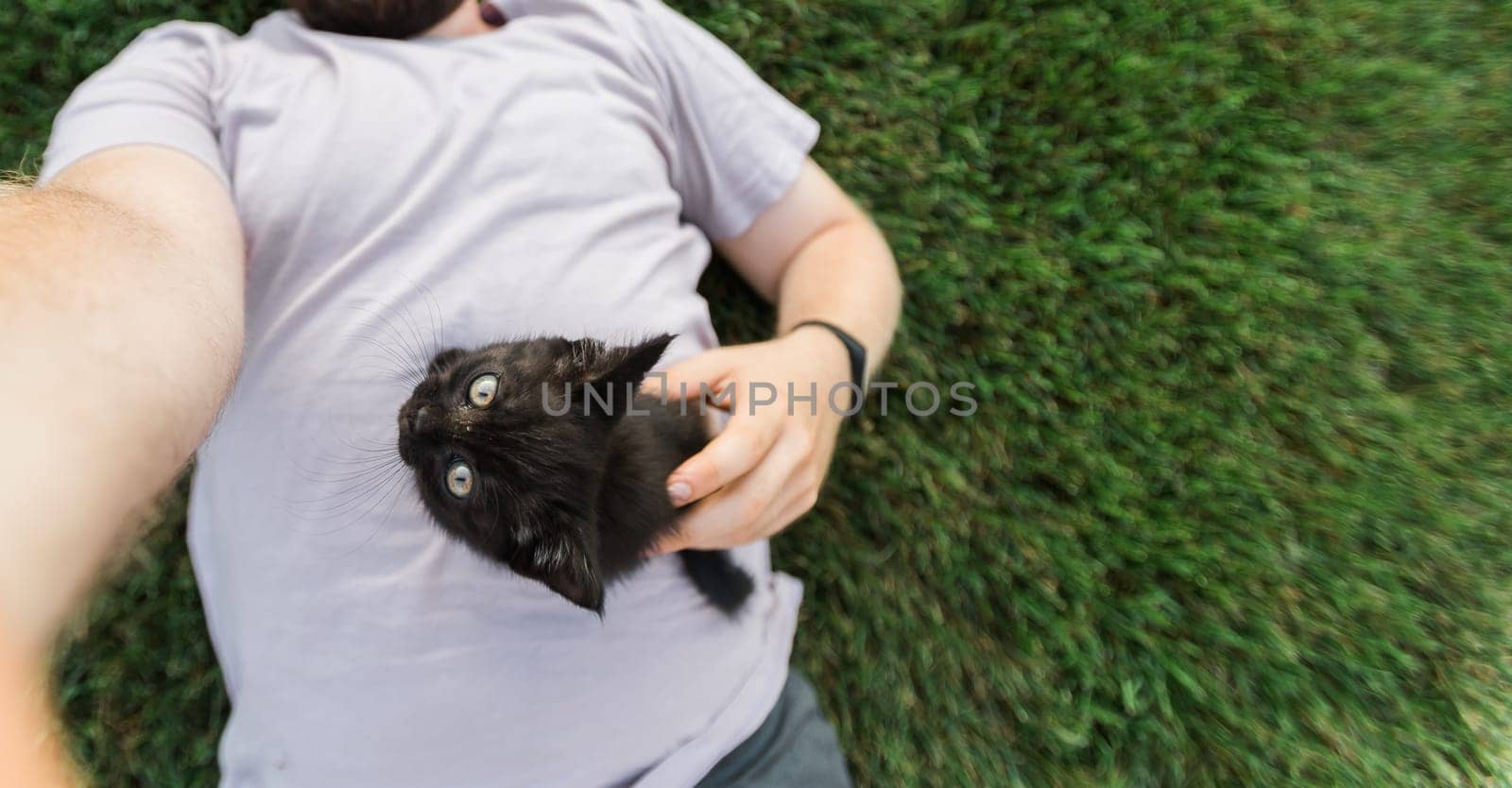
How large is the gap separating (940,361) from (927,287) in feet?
0.50

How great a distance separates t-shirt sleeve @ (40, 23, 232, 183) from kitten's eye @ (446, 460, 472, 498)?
0.52 metres

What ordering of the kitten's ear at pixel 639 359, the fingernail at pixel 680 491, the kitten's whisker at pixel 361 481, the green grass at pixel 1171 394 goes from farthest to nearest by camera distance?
the green grass at pixel 1171 394, the kitten's whisker at pixel 361 481, the fingernail at pixel 680 491, the kitten's ear at pixel 639 359

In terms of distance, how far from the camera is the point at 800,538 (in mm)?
1467

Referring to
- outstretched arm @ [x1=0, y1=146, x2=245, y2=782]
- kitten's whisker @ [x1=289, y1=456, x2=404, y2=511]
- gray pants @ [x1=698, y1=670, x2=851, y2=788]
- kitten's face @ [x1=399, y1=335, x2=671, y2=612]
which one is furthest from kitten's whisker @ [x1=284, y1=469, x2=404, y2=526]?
gray pants @ [x1=698, y1=670, x2=851, y2=788]

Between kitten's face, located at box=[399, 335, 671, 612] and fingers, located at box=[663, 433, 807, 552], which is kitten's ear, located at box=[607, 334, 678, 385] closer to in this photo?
kitten's face, located at box=[399, 335, 671, 612]

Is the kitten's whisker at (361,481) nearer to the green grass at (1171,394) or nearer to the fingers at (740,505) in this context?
the fingers at (740,505)

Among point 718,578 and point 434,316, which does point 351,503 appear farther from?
point 718,578

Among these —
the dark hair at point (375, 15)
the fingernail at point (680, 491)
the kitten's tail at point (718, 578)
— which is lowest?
the kitten's tail at point (718, 578)

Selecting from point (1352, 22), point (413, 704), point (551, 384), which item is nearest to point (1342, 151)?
point (1352, 22)

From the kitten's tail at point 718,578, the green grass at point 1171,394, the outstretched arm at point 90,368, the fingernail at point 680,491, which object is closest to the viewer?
the outstretched arm at point 90,368

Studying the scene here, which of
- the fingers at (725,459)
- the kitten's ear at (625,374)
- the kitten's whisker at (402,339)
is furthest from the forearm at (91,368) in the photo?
the fingers at (725,459)

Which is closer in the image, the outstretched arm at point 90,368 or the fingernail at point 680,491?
the outstretched arm at point 90,368

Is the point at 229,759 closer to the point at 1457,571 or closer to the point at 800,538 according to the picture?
the point at 800,538

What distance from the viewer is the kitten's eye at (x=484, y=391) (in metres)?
0.82
